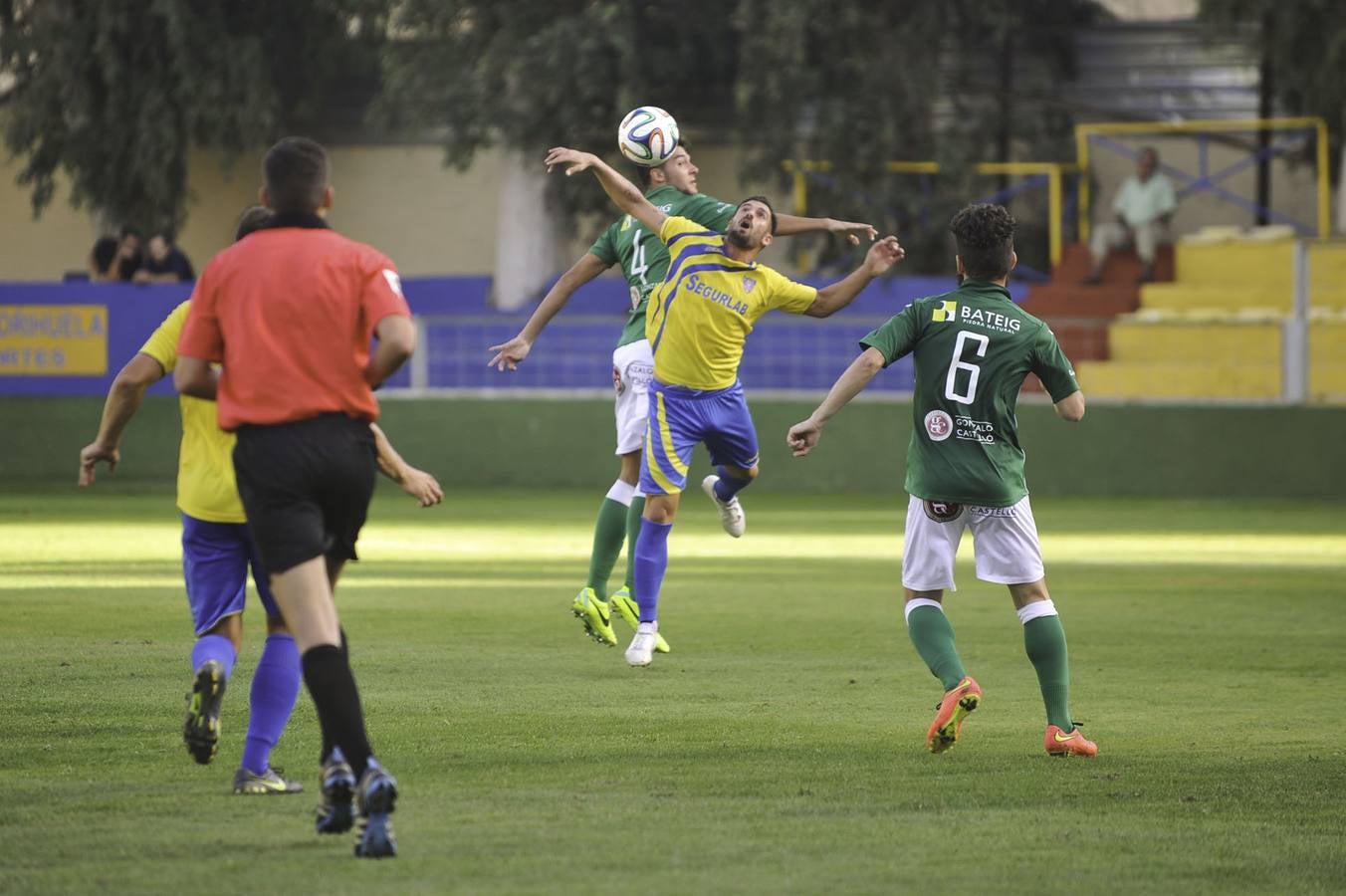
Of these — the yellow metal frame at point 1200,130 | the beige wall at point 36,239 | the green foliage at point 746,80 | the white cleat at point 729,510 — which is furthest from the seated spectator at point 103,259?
the white cleat at point 729,510

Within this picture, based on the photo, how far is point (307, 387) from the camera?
6.07 metres

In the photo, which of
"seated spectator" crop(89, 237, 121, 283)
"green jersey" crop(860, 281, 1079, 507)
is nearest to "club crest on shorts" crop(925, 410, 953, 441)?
"green jersey" crop(860, 281, 1079, 507)

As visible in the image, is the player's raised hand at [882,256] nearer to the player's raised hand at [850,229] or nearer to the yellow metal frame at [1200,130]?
the player's raised hand at [850,229]

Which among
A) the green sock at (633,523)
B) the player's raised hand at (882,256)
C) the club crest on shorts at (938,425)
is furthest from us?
the green sock at (633,523)

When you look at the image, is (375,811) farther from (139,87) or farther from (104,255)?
(139,87)

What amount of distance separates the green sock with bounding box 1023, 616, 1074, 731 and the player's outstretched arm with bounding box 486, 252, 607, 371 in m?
3.68

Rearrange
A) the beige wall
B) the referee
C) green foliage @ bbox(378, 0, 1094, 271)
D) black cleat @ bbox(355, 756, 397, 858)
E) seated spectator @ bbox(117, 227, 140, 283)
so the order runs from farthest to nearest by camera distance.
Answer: the beige wall < green foliage @ bbox(378, 0, 1094, 271) < seated spectator @ bbox(117, 227, 140, 283) < the referee < black cleat @ bbox(355, 756, 397, 858)

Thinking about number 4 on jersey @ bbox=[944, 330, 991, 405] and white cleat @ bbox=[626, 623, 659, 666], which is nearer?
number 4 on jersey @ bbox=[944, 330, 991, 405]

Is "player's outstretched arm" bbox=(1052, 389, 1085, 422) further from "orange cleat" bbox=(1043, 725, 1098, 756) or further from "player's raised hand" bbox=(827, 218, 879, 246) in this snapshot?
"player's raised hand" bbox=(827, 218, 879, 246)

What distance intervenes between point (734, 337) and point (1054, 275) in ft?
58.1

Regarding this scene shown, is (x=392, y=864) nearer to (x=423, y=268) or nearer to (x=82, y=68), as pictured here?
(x=82, y=68)

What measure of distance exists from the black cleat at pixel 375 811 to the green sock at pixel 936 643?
2.64 metres

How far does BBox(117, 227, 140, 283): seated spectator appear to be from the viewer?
26.7 metres

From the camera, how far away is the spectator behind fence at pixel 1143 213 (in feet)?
88.6
